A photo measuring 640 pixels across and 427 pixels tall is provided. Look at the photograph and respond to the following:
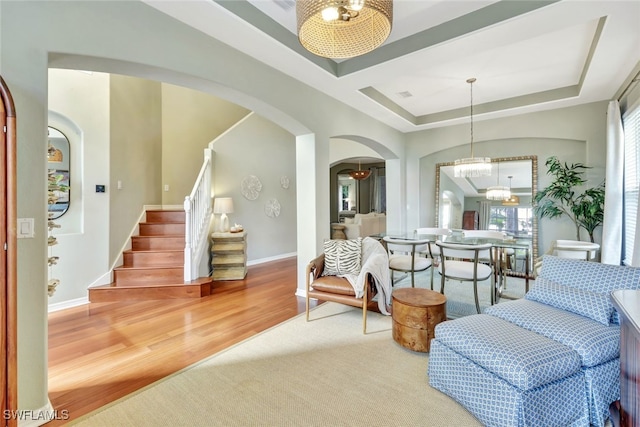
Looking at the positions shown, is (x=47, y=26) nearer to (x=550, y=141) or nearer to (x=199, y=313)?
(x=199, y=313)

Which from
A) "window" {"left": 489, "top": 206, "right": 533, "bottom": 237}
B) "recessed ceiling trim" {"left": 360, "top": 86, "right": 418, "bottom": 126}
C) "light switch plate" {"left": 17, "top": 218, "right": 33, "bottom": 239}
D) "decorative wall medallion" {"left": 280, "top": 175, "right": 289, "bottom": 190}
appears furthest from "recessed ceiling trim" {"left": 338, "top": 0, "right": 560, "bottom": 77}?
"decorative wall medallion" {"left": 280, "top": 175, "right": 289, "bottom": 190}

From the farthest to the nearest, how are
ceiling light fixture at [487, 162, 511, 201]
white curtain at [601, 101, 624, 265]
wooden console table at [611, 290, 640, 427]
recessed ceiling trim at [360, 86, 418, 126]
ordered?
ceiling light fixture at [487, 162, 511, 201], recessed ceiling trim at [360, 86, 418, 126], white curtain at [601, 101, 624, 265], wooden console table at [611, 290, 640, 427]

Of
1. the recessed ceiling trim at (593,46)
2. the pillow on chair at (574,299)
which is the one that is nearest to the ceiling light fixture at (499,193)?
the recessed ceiling trim at (593,46)

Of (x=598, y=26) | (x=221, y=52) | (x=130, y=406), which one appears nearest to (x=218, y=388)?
(x=130, y=406)

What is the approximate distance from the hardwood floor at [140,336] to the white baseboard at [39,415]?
0.04 meters

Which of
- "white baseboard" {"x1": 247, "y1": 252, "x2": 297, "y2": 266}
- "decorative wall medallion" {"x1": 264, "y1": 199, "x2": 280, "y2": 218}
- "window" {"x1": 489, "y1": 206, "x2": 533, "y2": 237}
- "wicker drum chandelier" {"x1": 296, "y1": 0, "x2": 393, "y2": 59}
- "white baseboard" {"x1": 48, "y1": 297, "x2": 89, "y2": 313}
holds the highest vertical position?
"wicker drum chandelier" {"x1": 296, "y1": 0, "x2": 393, "y2": 59}

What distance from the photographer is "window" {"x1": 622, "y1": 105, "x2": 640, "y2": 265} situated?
132 inches

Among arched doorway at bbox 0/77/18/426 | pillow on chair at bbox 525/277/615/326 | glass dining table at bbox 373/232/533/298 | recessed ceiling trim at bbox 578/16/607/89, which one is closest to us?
arched doorway at bbox 0/77/18/426

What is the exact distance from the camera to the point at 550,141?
498 cm

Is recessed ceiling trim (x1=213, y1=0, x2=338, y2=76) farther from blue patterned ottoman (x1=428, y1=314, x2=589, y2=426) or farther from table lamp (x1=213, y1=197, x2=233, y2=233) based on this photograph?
table lamp (x1=213, y1=197, x2=233, y2=233)

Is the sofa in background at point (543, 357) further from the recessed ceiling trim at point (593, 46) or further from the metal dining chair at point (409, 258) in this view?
the recessed ceiling trim at point (593, 46)

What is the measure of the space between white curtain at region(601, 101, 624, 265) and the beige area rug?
3.18m

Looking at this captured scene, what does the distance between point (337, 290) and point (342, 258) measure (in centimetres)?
44

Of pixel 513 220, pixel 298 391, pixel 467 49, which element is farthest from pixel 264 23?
pixel 513 220
